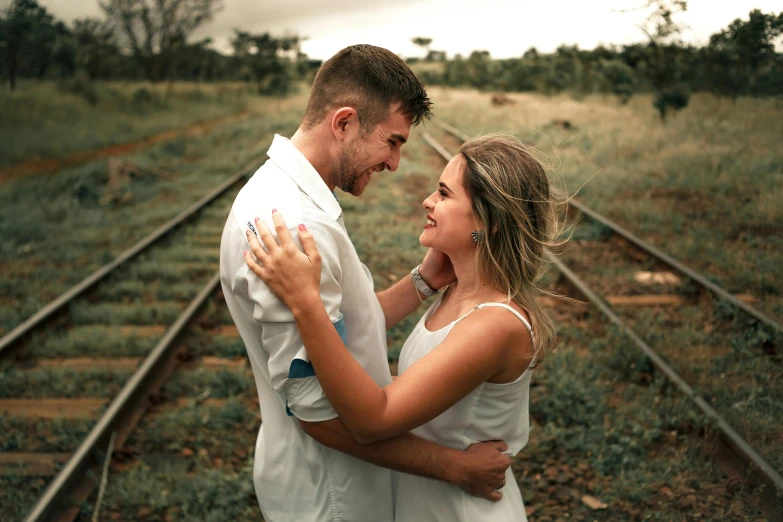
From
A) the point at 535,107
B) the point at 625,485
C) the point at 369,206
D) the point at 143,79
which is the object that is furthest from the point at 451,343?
the point at 143,79

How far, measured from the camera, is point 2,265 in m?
7.98

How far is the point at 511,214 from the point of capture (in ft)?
6.63

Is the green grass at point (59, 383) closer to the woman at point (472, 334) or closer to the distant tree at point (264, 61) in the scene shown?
the woman at point (472, 334)

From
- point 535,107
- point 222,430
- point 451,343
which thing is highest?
point 535,107

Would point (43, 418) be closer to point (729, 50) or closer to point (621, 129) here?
point (729, 50)

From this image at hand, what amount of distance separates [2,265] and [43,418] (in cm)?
433

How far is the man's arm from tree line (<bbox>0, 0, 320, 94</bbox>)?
10.3 meters

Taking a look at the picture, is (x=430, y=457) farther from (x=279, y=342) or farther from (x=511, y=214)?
(x=511, y=214)

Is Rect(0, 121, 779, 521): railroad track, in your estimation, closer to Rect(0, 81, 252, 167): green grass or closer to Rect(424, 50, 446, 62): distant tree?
Rect(0, 81, 252, 167): green grass

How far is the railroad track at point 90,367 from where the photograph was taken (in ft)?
12.4

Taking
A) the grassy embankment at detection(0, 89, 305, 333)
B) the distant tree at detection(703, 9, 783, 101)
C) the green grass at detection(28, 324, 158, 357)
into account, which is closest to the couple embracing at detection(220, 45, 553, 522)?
the green grass at detection(28, 324, 158, 357)

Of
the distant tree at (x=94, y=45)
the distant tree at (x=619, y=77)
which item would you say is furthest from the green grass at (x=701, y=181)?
the distant tree at (x=94, y=45)

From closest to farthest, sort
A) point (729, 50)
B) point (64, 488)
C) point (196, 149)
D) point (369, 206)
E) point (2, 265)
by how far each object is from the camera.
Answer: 1. point (64, 488)
2. point (2, 265)
3. point (729, 50)
4. point (369, 206)
5. point (196, 149)

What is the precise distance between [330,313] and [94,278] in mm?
6176
